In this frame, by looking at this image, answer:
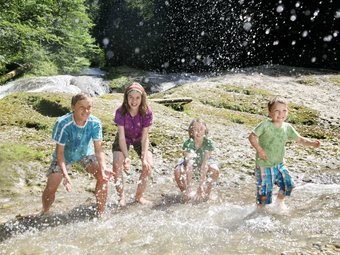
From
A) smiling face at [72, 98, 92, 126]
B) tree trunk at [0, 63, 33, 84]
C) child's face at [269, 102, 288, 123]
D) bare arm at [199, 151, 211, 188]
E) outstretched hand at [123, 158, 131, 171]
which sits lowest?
bare arm at [199, 151, 211, 188]

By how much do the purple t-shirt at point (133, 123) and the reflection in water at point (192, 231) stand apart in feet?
3.15

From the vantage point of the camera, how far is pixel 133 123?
5625mm

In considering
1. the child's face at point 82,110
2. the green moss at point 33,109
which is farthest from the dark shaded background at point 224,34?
the child's face at point 82,110

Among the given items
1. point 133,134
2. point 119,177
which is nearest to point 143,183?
point 119,177

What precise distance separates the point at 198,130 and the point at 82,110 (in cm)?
173

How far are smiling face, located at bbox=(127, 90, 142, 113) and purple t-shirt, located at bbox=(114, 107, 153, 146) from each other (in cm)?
10

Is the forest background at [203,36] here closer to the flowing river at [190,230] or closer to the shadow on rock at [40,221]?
the shadow on rock at [40,221]

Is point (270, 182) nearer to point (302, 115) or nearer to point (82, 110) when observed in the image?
point (82, 110)

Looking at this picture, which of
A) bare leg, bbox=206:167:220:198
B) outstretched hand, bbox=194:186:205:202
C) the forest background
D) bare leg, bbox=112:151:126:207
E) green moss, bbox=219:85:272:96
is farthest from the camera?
the forest background

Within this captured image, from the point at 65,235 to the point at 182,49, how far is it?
2611cm

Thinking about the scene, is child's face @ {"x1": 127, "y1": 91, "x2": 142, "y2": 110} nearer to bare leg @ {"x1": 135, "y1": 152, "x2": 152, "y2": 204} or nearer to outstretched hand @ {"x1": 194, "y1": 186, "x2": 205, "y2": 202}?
bare leg @ {"x1": 135, "y1": 152, "x2": 152, "y2": 204}

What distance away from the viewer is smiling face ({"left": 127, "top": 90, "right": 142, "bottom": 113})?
5.45 metres

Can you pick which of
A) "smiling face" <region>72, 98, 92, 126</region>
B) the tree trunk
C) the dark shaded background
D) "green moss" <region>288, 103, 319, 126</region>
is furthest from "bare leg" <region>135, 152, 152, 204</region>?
the dark shaded background

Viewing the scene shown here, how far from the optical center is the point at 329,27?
26.0 meters
